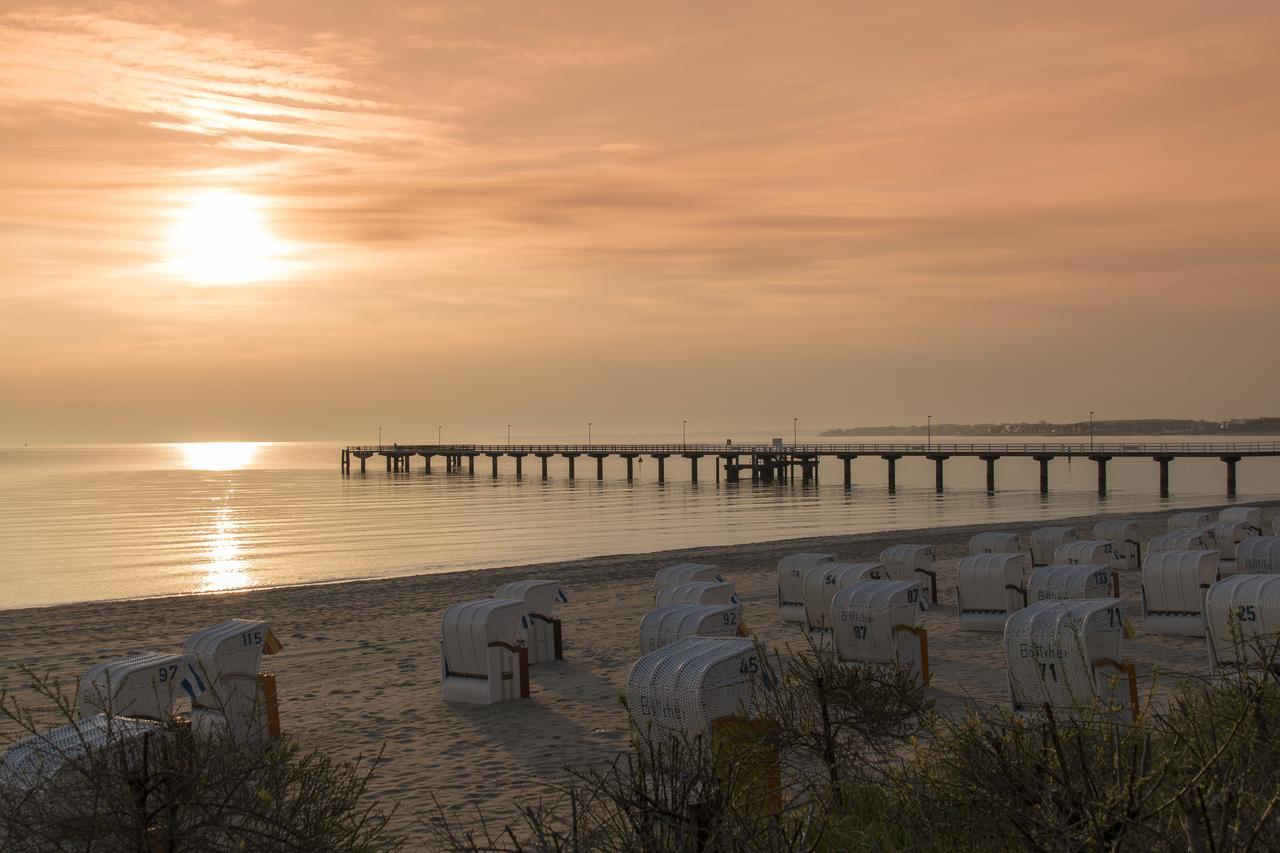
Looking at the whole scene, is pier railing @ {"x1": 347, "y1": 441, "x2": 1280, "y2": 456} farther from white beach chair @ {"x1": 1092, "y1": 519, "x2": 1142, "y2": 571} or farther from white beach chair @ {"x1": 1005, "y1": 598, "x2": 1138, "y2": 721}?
white beach chair @ {"x1": 1005, "y1": 598, "x2": 1138, "y2": 721}

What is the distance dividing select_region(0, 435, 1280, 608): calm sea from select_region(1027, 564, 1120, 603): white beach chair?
27.0 metres

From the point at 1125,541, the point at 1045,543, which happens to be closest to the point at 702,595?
the point at 1045,543

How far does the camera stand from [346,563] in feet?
145

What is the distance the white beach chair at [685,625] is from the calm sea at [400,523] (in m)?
27.5

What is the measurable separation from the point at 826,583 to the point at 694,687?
32.6 feet

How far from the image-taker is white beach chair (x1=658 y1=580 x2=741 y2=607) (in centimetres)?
1619

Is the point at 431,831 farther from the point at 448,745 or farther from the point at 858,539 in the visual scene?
the point at 858,539

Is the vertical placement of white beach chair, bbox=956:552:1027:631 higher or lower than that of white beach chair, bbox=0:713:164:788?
lower

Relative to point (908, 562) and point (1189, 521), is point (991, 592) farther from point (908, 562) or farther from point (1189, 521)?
point (1189, 521)

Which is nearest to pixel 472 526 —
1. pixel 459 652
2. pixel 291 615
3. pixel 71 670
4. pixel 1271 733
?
pixel 291 615

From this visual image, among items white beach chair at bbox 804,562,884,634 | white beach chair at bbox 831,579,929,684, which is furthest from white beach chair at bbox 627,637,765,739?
white beach chair at bbox 804,562,884,634

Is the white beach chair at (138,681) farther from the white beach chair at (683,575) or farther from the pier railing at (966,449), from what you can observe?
the pier railing at (966,449)

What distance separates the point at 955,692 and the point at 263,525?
5803cm

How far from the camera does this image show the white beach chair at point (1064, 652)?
1127cm
